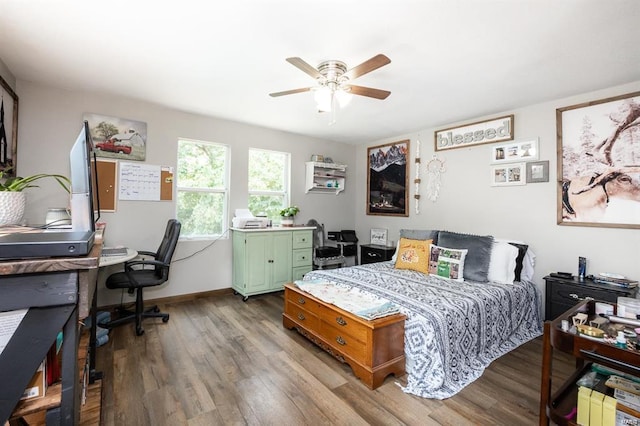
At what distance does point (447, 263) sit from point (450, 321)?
3.41 feet

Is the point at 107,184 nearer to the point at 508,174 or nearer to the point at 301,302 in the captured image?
the point at 301,302

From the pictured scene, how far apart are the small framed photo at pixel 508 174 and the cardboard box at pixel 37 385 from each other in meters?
3.98

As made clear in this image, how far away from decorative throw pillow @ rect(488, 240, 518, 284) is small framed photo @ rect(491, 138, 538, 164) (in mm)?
1011

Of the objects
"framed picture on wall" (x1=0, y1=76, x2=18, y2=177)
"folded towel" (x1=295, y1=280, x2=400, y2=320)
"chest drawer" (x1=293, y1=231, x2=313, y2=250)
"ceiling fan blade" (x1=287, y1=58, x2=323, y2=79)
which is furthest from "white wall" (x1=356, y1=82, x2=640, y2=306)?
"framed picture on wall" (x1=0, y1=76, x2=18, y2=177)

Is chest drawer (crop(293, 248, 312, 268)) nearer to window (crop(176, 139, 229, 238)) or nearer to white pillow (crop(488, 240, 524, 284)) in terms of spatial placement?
window (crop(176, 139, 229, 238))

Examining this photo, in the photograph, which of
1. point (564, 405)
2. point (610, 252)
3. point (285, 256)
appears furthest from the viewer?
point (285, 256)

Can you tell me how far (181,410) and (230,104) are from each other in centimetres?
290

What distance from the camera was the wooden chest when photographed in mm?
2049

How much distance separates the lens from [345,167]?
5090 millimetres

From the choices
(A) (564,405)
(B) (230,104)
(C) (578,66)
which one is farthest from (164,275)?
(C) (578,66)

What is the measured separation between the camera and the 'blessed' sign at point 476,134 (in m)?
3.43

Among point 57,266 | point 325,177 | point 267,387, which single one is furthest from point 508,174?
point 57,266

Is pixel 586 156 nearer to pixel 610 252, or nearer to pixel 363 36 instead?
pixel 610 252

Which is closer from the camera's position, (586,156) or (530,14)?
(530,14)
